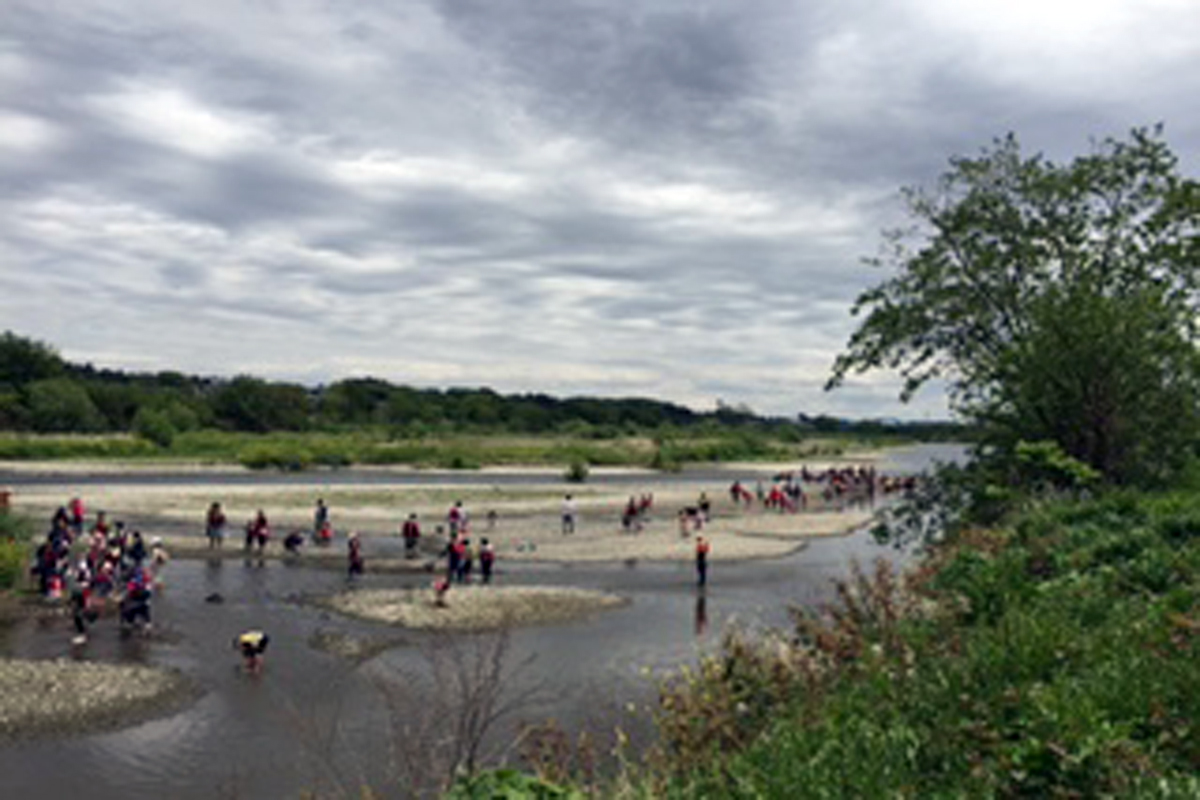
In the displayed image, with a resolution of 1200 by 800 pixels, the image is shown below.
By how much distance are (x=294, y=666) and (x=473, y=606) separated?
6.93 m

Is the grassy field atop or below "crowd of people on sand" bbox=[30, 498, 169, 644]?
atop

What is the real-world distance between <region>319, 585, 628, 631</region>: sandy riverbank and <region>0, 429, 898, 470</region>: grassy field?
2439 inches

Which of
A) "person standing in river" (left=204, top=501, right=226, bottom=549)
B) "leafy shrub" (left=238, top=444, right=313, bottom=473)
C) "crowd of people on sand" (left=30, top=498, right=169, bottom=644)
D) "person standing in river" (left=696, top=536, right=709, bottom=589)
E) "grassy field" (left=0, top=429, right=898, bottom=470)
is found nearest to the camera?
"crowd of people on sand" (left=30, top=498, right=169, bottom=644)

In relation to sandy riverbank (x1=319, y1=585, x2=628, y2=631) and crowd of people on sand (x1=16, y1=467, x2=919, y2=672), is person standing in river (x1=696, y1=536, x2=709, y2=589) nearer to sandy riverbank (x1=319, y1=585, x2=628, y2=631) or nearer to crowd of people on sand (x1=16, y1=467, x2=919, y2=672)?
crowd of people on sand (x1=16, y1=467, x2=919, y2=672)


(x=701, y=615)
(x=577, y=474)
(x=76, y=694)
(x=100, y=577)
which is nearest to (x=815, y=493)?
(x=577, y=474)

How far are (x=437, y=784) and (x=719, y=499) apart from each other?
2254 inches

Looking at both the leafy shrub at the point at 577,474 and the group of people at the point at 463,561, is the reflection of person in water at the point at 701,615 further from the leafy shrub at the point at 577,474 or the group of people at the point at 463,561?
the leafy shrub at the point at 577,474

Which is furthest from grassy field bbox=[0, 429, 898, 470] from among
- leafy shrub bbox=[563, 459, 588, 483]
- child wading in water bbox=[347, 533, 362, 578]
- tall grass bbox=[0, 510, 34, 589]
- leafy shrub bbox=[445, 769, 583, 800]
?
leafy shrub bbox=[445, 769, 583, 800]

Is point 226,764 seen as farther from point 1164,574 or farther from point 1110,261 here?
point 1110,261

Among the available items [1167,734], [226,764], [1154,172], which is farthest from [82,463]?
[1167,734]

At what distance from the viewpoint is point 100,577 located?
87.8 ft

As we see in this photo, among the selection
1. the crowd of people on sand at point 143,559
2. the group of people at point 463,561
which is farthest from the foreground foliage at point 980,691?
the group of people at point 463,561

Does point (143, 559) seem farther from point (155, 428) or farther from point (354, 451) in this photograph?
point (155, 428)

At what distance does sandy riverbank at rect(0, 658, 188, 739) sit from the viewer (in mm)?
16281
